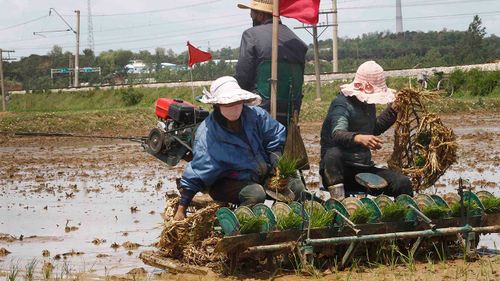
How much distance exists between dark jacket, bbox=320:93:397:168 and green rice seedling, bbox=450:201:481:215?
2.71ft

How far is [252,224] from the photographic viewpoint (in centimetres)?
726

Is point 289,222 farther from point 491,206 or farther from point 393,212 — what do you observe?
point 491,206

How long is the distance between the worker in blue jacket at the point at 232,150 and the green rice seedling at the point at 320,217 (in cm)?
51

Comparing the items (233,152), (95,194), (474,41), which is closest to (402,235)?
(233,152)

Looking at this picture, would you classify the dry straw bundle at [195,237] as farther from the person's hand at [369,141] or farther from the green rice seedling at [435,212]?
the green rice seedling at [435,212]

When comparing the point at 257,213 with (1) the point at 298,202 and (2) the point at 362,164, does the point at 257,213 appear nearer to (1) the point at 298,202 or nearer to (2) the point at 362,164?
(1) the point at 298,202

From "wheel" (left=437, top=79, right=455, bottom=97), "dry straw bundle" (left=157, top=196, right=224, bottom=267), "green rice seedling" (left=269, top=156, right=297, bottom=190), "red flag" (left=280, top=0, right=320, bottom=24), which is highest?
"red flag" (left=280, top=0, right=320, bottom=24)

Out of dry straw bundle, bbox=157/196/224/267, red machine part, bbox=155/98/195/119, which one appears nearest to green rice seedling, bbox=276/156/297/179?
dry straw bundle, bbox=157/196/224/267

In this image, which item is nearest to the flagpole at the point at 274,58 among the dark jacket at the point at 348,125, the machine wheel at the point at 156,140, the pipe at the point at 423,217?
the dark jacket at the point at 348,125

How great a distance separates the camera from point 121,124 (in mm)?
31000

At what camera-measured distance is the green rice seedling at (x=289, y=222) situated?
24.5ft

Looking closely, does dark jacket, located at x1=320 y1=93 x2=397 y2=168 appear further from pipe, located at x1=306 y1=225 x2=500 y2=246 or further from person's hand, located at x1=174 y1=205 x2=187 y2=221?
person's hand, located at x1=174 y1=205 x2=187 y2=221

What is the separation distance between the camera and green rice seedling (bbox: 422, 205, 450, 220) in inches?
316

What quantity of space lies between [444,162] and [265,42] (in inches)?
71.2
